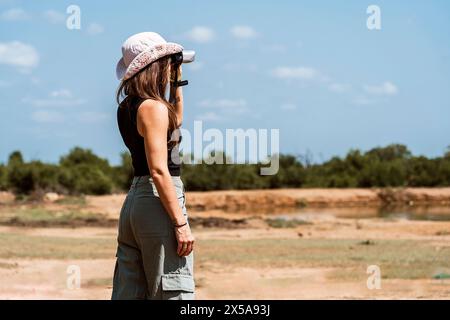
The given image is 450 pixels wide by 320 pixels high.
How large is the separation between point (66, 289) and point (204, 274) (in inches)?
89.9

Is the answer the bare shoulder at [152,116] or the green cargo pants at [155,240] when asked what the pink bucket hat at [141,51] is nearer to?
the bare shoulder at [152,116]

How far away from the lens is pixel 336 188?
131 ft

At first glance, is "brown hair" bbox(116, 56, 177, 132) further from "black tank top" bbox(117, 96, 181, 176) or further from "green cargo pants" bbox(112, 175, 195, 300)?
"green cargo pants" bbox(112, 175, 195, 300)

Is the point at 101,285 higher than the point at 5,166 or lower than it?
lower

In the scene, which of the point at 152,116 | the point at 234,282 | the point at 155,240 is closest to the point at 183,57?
the point at 152,116

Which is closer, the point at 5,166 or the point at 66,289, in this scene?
the point at 66,289

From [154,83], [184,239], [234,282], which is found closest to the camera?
[184,239]

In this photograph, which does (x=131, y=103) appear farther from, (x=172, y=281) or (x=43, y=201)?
(x=43, y=201)

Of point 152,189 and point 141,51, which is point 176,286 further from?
point 141,51

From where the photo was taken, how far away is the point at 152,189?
3.65 metres

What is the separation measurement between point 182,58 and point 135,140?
0.43 meters

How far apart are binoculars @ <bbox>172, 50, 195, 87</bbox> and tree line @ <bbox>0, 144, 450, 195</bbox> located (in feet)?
106
